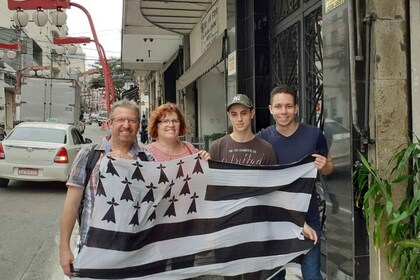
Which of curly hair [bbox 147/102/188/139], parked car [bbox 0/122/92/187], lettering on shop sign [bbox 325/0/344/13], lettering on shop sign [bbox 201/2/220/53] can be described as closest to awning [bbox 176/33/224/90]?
lettering on shop sign [bbox 201/2/220/53]

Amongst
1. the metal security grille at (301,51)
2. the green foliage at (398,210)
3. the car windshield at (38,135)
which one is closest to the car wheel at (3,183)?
the car windshield at (38,135)

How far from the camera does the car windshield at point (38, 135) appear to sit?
9578 millimetres

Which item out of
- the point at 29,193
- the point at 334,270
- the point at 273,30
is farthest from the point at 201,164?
the point at 29,193

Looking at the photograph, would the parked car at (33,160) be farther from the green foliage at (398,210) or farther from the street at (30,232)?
the green foliage at (398,210)

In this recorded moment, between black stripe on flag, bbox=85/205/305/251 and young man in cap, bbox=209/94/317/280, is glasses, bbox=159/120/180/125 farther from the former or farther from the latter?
black stripe on flag, bbox=85/205/305/251

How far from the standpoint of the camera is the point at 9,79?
1524 inches

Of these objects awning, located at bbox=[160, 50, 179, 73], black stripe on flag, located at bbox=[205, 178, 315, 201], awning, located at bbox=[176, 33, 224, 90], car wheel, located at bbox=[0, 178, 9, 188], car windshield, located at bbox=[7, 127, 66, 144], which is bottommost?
car wheel, located at bbox=[0, 178, 9, 188]

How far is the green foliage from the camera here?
122 inches

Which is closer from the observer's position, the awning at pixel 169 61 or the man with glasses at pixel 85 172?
the man with glasses at pixel 85 172

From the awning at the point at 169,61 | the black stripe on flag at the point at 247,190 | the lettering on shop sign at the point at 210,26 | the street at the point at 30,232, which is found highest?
the awning at the point at 169,61

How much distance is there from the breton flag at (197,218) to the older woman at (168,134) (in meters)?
0.16

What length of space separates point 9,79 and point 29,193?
3310cm

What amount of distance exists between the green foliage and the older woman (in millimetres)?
1261

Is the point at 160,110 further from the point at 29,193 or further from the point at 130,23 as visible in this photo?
the point at 130,23
